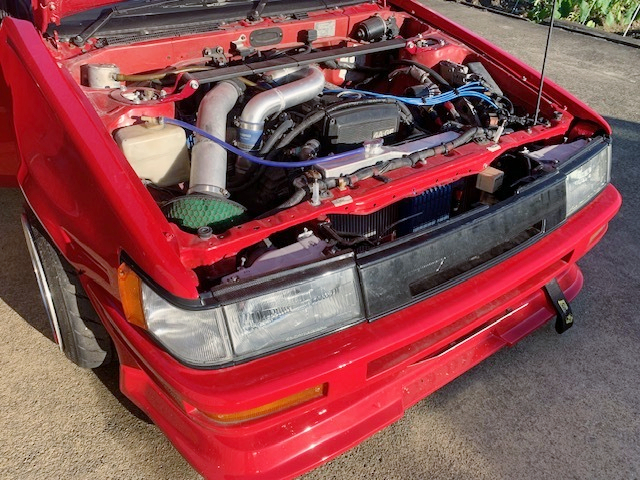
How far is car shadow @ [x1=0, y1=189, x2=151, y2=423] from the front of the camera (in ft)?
7.43

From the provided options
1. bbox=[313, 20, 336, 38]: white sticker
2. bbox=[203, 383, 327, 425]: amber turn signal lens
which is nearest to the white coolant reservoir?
bbox=[203, 383, 327, 425]: amber turn signal lens

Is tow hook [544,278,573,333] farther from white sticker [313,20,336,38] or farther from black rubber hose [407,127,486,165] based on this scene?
white sticker [313,20,336,38]

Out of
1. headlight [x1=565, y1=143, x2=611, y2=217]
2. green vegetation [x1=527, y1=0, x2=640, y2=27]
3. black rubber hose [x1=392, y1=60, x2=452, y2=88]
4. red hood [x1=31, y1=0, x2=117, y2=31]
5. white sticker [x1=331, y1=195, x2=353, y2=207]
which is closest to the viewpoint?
white sticker [x1=331, y1=195, x2=353, y2=207]

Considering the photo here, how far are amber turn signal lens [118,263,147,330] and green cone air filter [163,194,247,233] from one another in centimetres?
31

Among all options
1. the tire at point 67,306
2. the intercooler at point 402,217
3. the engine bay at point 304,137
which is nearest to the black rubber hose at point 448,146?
the engine bay at point 304,137

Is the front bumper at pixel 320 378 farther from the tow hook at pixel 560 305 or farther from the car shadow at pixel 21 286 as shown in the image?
the car shadow at pixel 21 286

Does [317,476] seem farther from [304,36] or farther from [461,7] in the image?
[461,7]

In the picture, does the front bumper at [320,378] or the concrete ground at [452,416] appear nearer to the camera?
the front bumper at [320,378]

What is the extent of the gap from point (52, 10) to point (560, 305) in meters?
2.46

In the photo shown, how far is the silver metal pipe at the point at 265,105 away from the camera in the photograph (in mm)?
2217

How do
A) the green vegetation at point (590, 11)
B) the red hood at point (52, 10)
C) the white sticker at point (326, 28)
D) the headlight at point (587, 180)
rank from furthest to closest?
the green vegetation at point (590, 11) < the white sticker at point (326, 28) < the red hood at point (52, 10) < the headlight at point (587, 180)

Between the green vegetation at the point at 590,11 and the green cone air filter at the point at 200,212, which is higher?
the green cone air filter at the point at 200,212

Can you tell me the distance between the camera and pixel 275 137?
7.32 ft

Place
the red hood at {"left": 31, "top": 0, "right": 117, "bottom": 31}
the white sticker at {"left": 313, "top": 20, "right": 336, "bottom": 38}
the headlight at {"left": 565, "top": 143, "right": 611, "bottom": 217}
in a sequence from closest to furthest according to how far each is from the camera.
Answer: the headlight at {"left": 565, "top": 143, "right": 611, "bottom": 217} < the red hood at {"left": 31, "top": 0, "right": 117, "bottom": 31} < the white sticker at {"left": 313, "top": 20, "right": 336, "bottom": 38}
